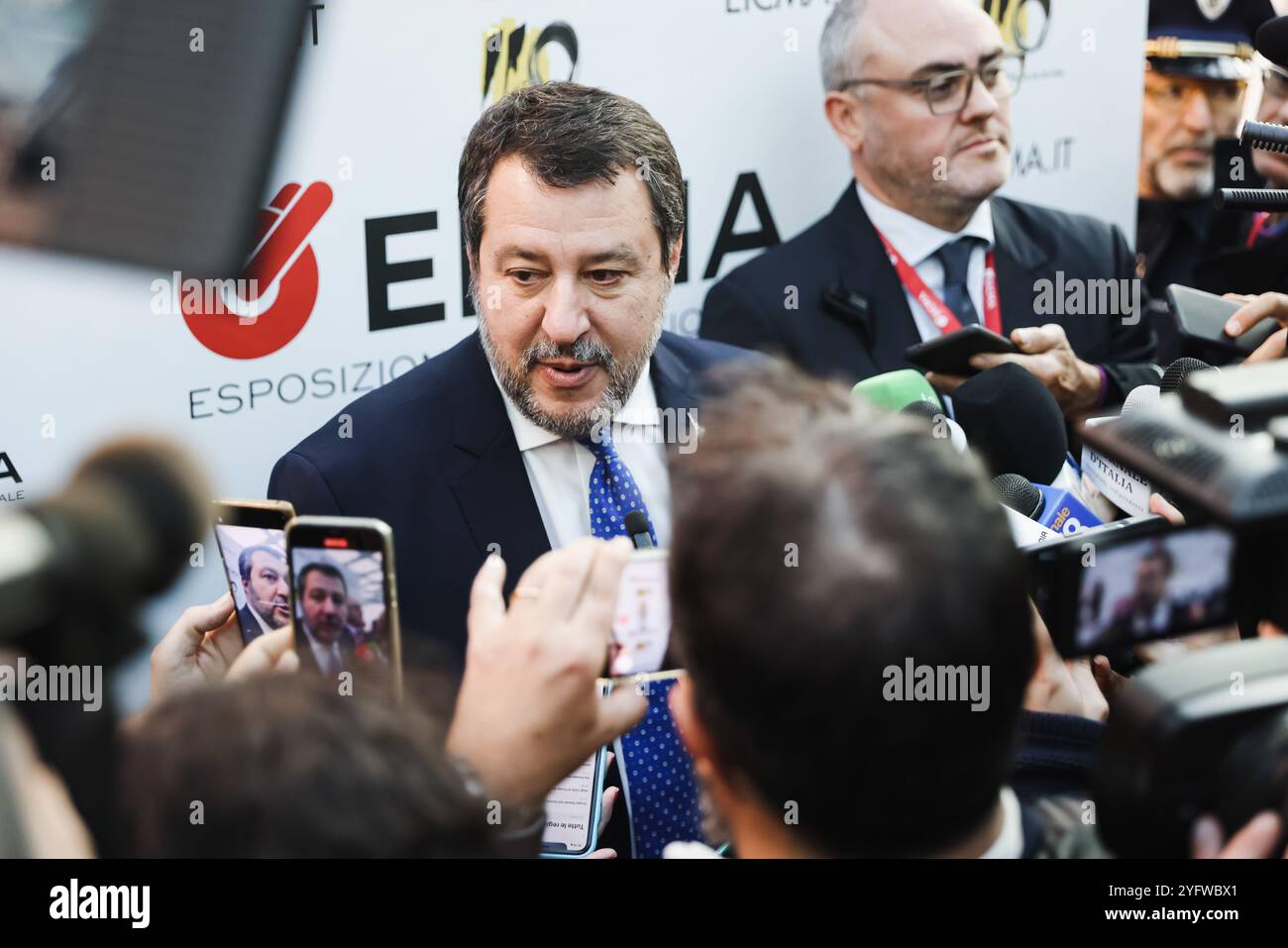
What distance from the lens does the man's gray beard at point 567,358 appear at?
2.31 meters

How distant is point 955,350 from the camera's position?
2764mm

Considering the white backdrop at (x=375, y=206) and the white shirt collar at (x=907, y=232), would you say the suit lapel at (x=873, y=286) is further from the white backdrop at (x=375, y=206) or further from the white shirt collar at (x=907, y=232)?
the white backdrop at (x=375, y=206)

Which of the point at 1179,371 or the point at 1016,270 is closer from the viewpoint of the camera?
the point at 1179,371

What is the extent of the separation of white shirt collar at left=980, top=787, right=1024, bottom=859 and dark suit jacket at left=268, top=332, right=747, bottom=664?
112cm

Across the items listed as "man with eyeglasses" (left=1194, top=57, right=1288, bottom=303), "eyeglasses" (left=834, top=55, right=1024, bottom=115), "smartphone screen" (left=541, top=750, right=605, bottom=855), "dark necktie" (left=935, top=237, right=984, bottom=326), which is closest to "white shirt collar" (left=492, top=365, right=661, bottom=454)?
"smartphone screen" (left=541, top=750, right=605, bottom=855)

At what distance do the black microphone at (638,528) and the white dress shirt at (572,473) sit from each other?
0.11 meters

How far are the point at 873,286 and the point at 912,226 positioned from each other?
22 centimetres

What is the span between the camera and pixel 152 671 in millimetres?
1908

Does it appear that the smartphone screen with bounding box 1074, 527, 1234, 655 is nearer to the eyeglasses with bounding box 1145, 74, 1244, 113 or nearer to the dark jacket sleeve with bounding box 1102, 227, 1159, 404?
the dark jacket sleeve with bounding box 1102, 227, 1159, 404

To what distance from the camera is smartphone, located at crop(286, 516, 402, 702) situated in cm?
153

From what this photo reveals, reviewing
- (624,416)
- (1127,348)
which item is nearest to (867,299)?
(1127,348)

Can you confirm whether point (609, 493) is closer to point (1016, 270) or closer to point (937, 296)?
point (937, 296)
